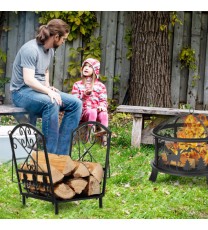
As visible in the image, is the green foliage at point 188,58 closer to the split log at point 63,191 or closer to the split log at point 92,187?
the split log at point 92,187

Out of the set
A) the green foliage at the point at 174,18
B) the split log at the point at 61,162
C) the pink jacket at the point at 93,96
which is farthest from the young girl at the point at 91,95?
the split log at the point at 61,162

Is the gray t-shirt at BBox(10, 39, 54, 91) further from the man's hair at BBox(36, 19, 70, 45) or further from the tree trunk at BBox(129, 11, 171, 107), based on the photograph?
the tree trunk at BBox(129, 11, 171, 107)

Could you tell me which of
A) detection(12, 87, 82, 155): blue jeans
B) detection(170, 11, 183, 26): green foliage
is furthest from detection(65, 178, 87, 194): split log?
detection(170, 11, 183, 26): green foliage

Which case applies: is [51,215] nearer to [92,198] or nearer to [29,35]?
[92,198]

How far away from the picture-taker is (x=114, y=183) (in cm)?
556

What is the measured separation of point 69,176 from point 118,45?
14.6 ft

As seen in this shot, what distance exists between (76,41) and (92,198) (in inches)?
176

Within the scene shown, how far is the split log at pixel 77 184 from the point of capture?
4688 mm

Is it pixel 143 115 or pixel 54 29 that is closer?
pixel 54 29

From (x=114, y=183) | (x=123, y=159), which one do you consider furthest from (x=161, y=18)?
(x=114, y=183)

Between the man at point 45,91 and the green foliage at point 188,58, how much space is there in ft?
10.0

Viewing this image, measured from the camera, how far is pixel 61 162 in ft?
15.4

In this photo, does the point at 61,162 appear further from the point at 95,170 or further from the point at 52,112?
the point at 52,112

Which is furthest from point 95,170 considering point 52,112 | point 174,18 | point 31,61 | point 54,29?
point 174,18
